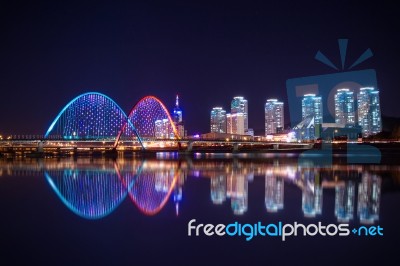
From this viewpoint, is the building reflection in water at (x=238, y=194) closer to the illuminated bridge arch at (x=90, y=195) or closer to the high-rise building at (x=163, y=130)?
the illuminated bridge arch at (x=90, y=195)

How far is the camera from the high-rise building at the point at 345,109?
11331cm

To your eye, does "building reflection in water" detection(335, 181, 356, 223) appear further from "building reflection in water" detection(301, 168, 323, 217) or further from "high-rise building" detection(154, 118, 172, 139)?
"high-rise building" detection(154, 118, 172, 139)

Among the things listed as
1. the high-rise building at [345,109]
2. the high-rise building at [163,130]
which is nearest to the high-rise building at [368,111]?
the high-rise building at [345,109]

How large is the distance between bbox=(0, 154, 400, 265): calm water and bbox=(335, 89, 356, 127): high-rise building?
102077 millimetres

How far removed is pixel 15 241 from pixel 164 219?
3.30 meters

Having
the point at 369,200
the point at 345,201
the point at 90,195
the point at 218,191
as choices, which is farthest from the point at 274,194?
the point at 90,195

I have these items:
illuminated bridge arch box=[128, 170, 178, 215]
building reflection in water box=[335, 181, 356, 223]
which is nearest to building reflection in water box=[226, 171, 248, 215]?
illuminated bridge arch box=[128, 170, 178, 215]

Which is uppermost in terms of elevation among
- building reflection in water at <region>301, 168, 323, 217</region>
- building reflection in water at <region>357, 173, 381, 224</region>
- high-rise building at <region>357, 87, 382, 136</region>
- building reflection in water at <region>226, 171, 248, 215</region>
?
high-rise building at <region>357, 87, 382, 136</region>

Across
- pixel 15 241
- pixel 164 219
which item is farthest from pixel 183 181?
pixel 15 241

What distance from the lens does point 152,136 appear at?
65938mm

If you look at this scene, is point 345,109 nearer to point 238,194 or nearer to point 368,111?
point 368,111

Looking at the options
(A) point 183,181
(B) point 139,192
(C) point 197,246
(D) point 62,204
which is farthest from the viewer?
(A) point 183,181

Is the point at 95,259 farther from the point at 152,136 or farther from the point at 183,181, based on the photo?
the point at 152,136

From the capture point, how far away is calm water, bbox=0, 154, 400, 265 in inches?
283
